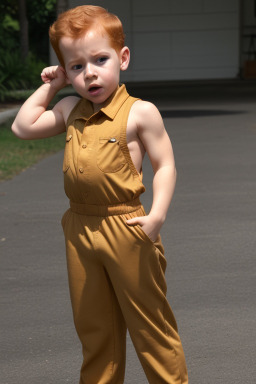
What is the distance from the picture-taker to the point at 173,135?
14.3m

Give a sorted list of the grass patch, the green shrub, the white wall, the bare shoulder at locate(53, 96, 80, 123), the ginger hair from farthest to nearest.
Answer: the white wall, the green shrub, the grass patch, the bare shoulder at locate(53, 96, 80, 123), the ginger hair

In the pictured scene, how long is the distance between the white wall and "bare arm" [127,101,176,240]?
27950mm

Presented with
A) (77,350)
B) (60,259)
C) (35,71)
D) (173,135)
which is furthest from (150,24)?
(77,350)

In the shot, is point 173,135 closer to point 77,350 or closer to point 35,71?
point 35,71

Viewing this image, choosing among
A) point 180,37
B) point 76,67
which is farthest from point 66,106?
point 180,37

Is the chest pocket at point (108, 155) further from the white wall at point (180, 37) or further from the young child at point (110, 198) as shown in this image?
the white wall at point (180, 37)

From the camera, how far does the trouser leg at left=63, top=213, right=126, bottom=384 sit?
10.4ft

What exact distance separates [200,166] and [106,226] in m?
7.69

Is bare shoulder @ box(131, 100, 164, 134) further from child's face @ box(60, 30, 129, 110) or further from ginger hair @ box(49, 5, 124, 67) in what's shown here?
ginger hair @ box(49, 5, 124, 67)

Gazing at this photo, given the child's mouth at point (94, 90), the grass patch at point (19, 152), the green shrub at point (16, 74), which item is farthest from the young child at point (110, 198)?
the green shrub at point (16, 74)

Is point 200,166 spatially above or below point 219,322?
below

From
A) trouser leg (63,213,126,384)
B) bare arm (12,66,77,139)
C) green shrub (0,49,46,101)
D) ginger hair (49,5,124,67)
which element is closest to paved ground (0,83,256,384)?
trouser leg (63,213,126,384)

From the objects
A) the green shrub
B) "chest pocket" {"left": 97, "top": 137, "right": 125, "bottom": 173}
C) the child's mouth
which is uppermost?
the child's mouth

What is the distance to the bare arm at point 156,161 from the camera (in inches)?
122
